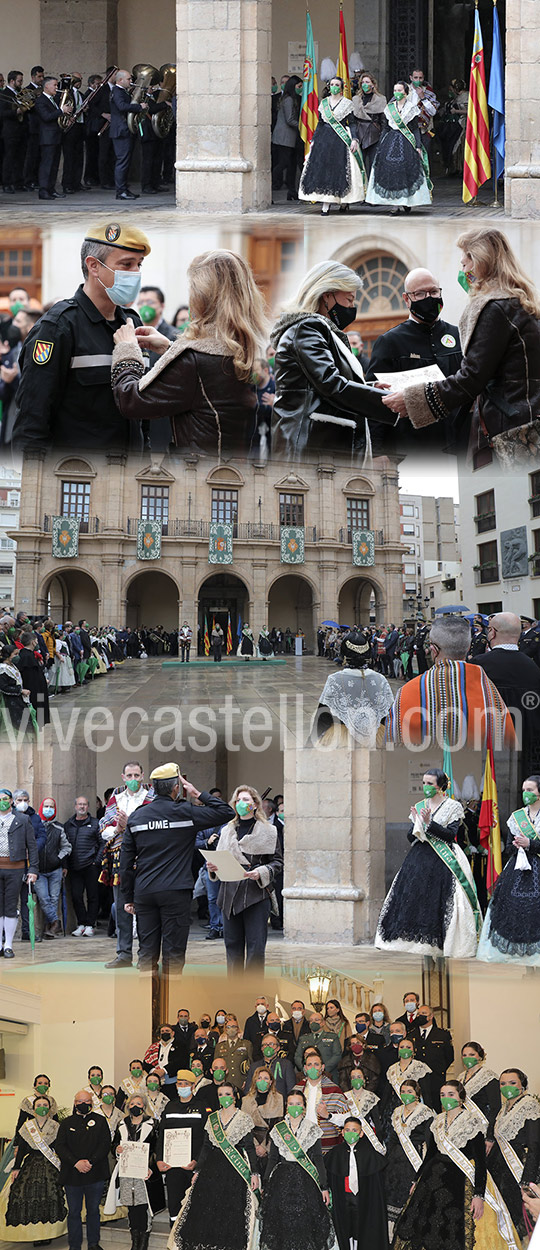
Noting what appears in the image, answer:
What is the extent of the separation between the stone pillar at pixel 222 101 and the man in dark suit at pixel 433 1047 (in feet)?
18.6

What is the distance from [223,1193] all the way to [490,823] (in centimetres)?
245

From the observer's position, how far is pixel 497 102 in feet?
30.2

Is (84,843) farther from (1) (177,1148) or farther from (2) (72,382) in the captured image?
(2) (72,382)

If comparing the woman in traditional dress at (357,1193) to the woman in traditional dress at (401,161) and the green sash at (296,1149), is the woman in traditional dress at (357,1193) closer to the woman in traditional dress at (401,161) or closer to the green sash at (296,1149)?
the green sash at (296,1149)

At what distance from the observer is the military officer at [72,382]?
7.70 metres

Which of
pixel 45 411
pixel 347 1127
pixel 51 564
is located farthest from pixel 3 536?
pixel 347 1127

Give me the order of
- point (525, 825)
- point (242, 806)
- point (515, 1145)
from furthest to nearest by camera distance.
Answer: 1. point (242, 806)
2. point (525, 825)
3. point (515, 1145)

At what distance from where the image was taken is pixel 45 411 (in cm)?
770

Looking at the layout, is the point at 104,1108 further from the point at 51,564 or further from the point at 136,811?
the point at 51,564

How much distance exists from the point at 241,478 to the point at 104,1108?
363 cm

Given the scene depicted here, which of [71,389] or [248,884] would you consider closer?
[248,884]

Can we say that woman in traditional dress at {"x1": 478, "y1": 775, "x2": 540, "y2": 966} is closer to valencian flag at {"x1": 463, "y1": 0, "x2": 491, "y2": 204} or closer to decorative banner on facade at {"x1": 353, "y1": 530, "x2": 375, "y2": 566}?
decorative banner on facade at {"x1": 353, "y1": 530, "x2": 375, "y2": 566}

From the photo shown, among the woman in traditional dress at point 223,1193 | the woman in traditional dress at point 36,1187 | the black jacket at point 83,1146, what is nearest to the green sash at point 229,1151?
the woman in traditional dress at point 223,1193

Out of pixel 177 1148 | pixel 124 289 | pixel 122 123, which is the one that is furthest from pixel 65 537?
pixel 122 123
